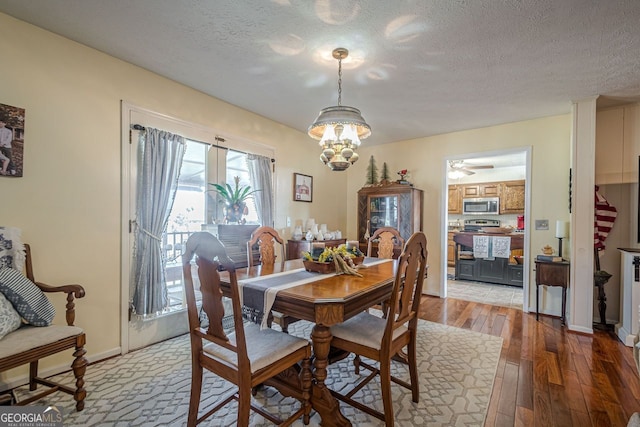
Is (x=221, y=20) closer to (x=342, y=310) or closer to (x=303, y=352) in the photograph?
(x=342, y=310)

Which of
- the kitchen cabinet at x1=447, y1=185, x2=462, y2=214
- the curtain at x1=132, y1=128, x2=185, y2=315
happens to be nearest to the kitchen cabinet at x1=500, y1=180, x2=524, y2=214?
the kitchen cabinet at x1=447, y1=185, x2=462, y2=214

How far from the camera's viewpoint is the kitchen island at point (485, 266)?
5234 millimetres

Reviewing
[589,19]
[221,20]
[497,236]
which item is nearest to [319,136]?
[221,20]

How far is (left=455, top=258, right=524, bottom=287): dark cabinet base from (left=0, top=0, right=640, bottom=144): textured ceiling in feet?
9.90

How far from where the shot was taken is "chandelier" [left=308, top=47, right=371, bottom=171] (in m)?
2.21

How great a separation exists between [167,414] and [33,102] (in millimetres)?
2372

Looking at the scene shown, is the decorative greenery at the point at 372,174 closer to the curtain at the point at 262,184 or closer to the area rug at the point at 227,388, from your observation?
the curtain at the point at 262,184

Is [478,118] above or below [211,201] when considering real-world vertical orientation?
above

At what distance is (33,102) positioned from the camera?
2.10 meters

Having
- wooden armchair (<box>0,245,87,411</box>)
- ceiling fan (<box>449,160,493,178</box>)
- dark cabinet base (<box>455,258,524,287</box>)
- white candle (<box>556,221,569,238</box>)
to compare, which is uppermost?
ceiling fan (<box>449,160,493,178</box>)

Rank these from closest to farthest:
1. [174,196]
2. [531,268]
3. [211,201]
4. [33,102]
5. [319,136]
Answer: [33,102], [319,136], [174,196], [211,201], [531,268]

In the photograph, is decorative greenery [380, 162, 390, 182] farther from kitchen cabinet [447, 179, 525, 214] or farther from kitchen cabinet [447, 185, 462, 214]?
kitchen cabinet [447, 179, 525, 214]

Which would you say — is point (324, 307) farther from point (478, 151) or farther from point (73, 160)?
point (478, 151)

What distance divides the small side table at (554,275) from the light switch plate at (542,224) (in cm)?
54
